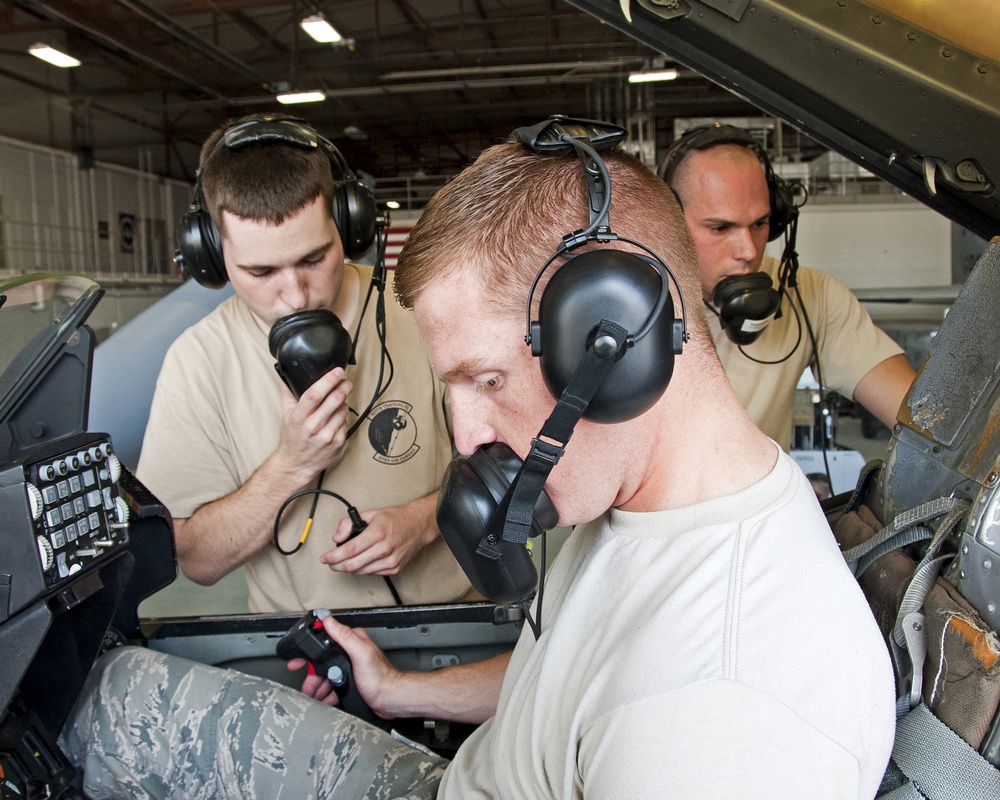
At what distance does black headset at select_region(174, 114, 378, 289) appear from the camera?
1.48 m

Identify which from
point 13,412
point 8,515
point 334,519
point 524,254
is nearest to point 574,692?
point 524,254

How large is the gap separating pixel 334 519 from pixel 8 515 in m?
0.74

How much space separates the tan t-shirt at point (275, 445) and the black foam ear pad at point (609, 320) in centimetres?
98

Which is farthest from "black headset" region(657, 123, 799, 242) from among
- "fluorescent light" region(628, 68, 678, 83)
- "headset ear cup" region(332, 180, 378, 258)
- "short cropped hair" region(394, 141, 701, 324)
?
"fluorescent light" region(628, 68, 678, 83)

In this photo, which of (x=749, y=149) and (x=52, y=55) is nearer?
(x=749, y=149)

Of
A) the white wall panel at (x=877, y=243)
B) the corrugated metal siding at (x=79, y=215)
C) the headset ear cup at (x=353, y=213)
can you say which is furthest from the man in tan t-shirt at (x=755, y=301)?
the corrugated metal siding at (x=79, y=215)

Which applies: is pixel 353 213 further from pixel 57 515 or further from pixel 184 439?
pixel 57 515

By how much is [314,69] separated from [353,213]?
10464mm

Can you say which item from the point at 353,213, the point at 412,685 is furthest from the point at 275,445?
the point at 412,685

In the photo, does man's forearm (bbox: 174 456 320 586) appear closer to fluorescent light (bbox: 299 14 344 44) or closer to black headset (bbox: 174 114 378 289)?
black headset (bbox: 174 114 378 289)

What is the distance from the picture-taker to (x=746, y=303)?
1.67 meters

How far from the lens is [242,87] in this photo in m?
12.0

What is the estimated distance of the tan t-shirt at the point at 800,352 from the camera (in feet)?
6.39

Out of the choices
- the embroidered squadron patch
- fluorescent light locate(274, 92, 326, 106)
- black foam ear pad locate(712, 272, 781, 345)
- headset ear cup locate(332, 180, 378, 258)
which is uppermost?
fluorescent light locate(274, 92, 326, 106)
